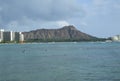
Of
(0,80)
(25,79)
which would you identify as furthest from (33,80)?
(0,80)

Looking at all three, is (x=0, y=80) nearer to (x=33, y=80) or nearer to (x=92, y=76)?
(x=33, y=80)

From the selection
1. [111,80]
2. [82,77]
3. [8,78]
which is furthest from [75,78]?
[8,78]

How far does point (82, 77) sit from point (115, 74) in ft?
13.4

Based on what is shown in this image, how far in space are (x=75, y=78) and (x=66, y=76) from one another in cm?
175

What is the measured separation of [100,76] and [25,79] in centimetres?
756

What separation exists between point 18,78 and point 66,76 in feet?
15.7

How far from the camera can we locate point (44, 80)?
122 ft

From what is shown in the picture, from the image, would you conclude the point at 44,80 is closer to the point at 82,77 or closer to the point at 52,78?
the point at 52,78

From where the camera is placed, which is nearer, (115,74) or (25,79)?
(25,79)

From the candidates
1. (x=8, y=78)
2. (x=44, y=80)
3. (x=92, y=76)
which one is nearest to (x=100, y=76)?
(x=92, y=76)

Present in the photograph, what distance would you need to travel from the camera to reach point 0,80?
3784 cm

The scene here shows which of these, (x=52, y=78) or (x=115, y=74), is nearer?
(x=52, y=78)

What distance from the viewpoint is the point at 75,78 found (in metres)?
38.2

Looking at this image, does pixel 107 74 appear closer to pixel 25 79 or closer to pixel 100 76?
pixel 100 76
